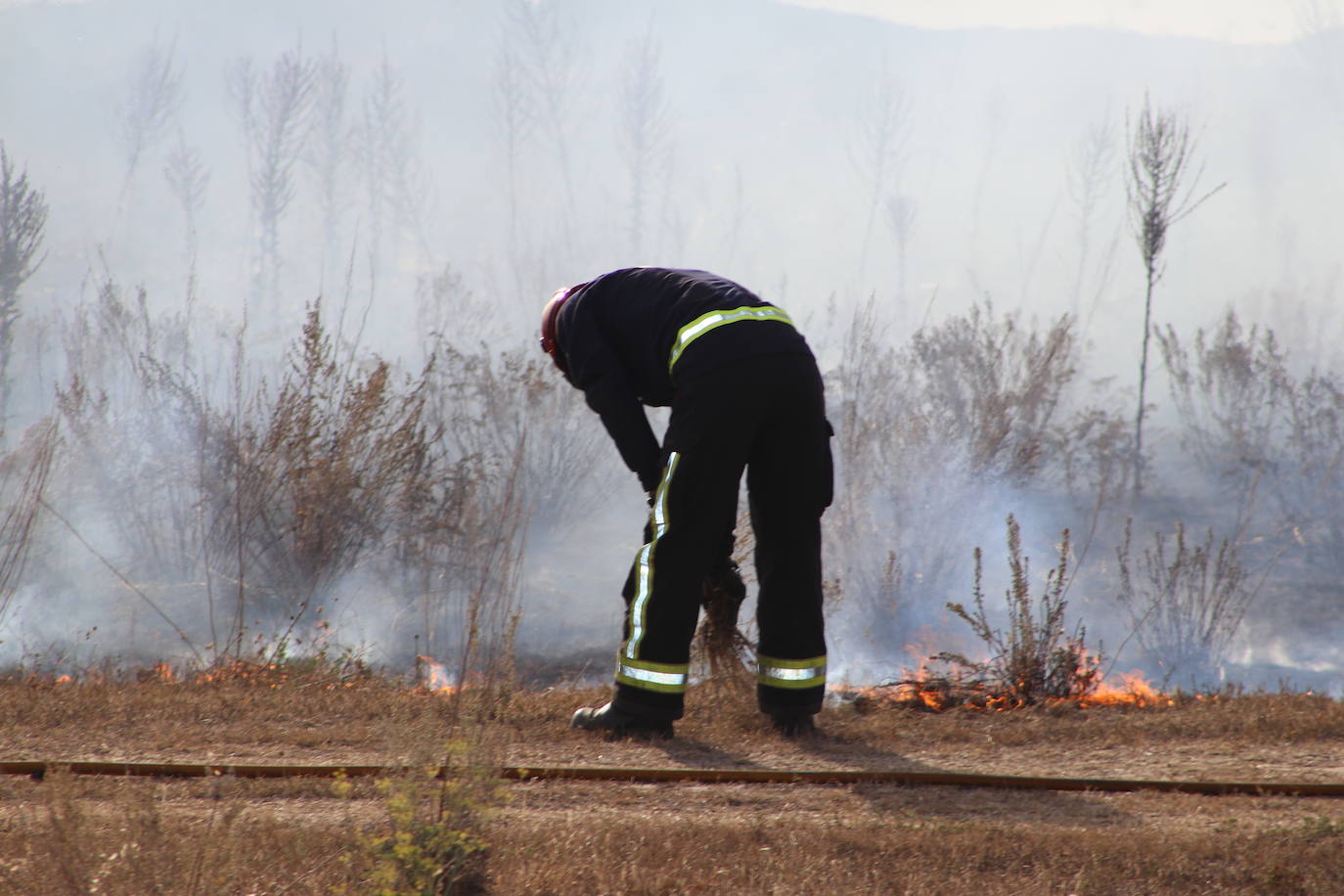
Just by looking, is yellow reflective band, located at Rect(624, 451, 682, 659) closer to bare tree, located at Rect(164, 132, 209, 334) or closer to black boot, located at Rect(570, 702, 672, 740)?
black boot, located at Rect(570, 702, 672, 740)

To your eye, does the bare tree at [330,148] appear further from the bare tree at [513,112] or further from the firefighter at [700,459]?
the firefighter at [700,459]

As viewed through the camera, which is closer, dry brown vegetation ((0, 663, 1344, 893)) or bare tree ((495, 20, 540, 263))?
dry brown vegetation ((0, 663, 1344, 893))

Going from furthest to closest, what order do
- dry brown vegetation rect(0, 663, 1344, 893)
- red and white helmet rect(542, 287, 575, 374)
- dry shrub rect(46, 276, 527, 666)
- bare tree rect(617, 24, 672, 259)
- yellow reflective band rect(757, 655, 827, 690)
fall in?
bare tree rect(617, 24, 672, 259), dry shrub rect(46, 276, 527, 666), red and white helmet rect(542, 287, 575, 374), yellow reflective band rect(757, 655, 827, 690), dry brown vegetation rect(0, 663, 1344, 893)

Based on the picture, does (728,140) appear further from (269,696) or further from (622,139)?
(269,696)

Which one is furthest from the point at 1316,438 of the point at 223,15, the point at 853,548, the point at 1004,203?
the point at 223,15

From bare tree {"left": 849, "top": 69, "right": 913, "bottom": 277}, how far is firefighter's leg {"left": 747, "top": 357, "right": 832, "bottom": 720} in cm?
3907

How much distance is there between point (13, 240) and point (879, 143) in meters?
33.2

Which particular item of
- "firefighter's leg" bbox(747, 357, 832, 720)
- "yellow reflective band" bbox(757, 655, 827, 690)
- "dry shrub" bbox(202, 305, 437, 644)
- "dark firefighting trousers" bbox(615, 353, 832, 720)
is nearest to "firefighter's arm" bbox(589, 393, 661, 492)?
"dark firefighting trousers" bbox(615, 353, 832, 720)

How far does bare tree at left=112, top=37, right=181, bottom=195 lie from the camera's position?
37594 millimetres

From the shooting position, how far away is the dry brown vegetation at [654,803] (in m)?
2.63

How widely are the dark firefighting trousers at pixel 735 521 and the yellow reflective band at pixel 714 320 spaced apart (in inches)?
6.7

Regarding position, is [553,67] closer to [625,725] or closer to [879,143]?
[879,143]

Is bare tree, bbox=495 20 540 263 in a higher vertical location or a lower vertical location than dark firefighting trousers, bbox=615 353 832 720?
higher

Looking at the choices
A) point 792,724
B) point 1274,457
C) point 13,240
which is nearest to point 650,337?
point 792,724
